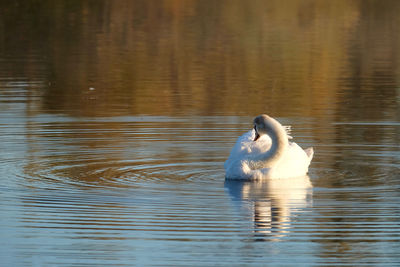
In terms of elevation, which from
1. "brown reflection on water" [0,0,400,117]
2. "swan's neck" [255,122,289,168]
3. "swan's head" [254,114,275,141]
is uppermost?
"swan's head" [254,114,275,141]

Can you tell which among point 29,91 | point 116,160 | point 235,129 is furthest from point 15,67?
point 116,160

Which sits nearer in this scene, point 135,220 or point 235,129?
point 135,220

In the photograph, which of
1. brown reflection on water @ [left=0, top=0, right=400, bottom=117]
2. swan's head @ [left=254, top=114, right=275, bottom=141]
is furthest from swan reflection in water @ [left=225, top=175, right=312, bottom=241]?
brown reflection on water @ [left=0, top=0, right=400, bottom=117]

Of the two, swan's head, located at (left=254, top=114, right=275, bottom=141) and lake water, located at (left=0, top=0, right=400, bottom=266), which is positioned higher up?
swan's head, located at (left=254, top=114, right=275, bottom=141)

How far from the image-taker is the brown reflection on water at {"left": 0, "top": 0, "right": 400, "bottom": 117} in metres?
24.8

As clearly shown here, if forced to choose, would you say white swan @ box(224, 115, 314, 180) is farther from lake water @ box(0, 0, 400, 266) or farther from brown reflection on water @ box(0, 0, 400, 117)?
brown reflection on water @ box(0, 0, 400, 117)

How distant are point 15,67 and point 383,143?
56.7 ft

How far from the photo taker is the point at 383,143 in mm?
18641

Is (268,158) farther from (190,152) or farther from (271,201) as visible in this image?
(190,152)

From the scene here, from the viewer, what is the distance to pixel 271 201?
13.9m

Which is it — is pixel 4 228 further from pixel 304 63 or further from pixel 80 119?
pixel 304 63

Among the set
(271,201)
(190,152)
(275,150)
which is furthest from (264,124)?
(190,152)

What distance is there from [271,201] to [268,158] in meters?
1.83

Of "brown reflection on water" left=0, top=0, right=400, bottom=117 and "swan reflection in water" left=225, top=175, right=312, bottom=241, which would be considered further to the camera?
"brown reflection on water" left=0, top=0, right=400, bottom=117
